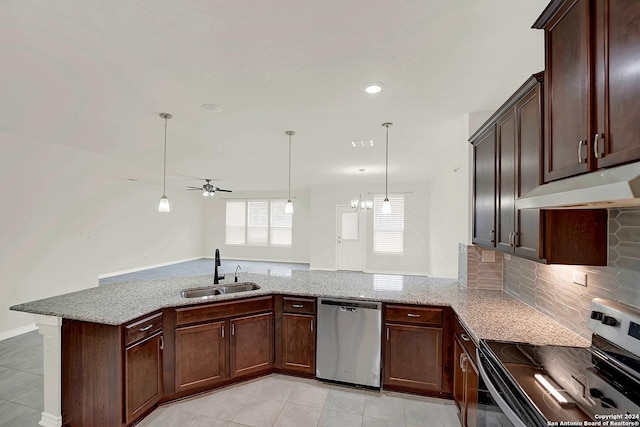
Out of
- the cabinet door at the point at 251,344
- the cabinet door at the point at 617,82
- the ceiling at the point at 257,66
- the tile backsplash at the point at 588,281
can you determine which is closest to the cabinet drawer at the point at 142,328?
the cabinet door at the point at 251,344

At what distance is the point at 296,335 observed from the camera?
288 cm

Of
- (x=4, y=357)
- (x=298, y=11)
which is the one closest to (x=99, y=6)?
(x=298, y=11)

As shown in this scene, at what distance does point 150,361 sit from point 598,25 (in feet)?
10.9

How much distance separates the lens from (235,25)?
1.58 meters

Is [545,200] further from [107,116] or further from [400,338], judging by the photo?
[107,116]

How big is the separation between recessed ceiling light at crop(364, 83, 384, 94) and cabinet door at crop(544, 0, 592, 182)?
1065 millimetres

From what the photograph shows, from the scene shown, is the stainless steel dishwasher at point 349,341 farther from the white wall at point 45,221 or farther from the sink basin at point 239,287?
the white wall at point 45,221

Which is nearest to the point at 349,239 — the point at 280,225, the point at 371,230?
the point at 371,230

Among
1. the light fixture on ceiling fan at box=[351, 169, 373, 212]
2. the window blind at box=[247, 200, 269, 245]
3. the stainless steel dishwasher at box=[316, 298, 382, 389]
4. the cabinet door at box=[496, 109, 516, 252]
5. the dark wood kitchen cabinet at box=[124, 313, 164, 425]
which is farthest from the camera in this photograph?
the window blind at box=[247, 200, 269, 245]

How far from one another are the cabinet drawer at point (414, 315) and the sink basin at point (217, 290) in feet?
4.57

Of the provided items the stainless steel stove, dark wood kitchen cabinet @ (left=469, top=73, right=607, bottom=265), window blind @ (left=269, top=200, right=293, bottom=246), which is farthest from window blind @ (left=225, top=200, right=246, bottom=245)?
the stainless steel stove

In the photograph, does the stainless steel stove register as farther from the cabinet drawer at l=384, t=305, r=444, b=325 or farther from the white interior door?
the white interior door

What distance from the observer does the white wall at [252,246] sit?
9.84m

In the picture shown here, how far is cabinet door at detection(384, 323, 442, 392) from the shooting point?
252 centimetres
